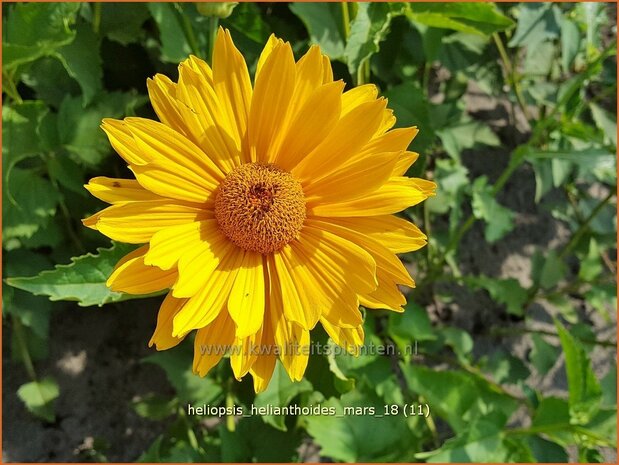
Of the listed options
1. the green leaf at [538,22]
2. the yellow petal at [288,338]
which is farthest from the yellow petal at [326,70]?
the green leaf at [538,22]

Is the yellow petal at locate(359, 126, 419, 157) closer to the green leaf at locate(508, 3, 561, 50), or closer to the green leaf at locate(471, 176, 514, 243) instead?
the green leaf at locate(471, 176, 514, 243)

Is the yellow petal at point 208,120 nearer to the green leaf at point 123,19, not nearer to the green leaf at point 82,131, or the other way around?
the green leaf at point 82,131

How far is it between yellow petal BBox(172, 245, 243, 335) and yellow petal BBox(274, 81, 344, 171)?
7.1 inches

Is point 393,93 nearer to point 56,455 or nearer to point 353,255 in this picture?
point 353,255

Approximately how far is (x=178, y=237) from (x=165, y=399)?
96 centimetres

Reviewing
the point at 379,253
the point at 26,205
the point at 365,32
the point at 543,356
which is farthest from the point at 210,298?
the point at 543,356

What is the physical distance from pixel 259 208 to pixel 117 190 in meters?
0.22

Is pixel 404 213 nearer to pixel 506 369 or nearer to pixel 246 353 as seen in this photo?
pixel 506 369

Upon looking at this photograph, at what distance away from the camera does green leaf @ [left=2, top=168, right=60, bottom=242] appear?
142 cm

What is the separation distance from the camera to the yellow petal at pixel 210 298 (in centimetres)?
91

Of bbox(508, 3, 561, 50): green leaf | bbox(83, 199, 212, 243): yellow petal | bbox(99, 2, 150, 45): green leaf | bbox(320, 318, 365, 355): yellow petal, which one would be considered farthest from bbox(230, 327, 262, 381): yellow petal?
bbox(508, 3, 561, 50): green leaf

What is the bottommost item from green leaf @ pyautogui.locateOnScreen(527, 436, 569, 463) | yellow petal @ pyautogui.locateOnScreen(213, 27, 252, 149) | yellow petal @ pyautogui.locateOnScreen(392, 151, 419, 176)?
green leaf @ pyautogui.locateOnScreen(527, 436, 569, 463)

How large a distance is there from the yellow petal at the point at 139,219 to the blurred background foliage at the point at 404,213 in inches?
6.2

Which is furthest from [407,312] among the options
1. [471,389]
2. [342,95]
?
[342,95]
